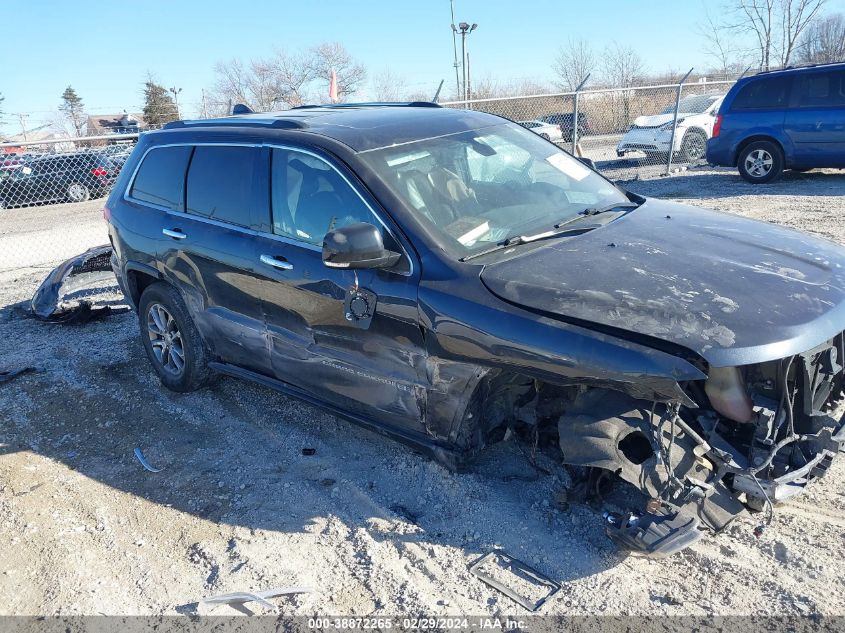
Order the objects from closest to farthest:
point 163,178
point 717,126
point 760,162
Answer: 1. point 163,178
2. point 760,162
3. point 717,126

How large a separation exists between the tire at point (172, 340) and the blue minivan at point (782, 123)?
10.8m

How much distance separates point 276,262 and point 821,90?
1108 centimetres

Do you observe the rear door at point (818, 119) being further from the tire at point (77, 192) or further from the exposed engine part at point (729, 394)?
the tire at point (77, 192)

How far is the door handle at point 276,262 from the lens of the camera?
12.1ft

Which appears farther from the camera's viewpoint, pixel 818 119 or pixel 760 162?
pixel 760 162

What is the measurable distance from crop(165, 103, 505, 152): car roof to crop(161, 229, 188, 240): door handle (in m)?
0.71

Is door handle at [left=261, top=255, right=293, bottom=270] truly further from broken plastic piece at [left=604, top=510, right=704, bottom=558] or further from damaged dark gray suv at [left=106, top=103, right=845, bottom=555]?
broken plastic piece at [left=604, top=510, right=704, bottom=558]

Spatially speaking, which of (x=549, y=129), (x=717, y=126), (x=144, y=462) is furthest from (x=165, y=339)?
(x=549, y=129)

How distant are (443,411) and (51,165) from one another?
59.7ft

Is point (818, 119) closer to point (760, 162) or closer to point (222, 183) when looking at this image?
point (760, 162)

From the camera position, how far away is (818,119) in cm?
1116

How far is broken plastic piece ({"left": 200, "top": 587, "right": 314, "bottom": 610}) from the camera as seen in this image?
2910 mm

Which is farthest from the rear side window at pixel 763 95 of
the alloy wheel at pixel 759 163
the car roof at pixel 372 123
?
the car roof at pixel 372 123

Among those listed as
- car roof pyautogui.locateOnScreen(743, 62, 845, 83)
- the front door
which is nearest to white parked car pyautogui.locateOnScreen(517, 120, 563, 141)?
car roof pyautogui.locateOnScreen(743, 62, 845, 83)
